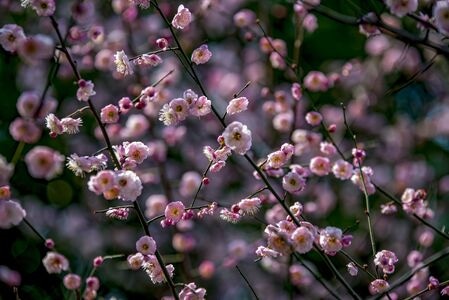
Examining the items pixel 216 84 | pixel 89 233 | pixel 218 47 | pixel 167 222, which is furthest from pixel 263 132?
pixel 167 222

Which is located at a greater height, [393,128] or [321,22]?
[321,22]


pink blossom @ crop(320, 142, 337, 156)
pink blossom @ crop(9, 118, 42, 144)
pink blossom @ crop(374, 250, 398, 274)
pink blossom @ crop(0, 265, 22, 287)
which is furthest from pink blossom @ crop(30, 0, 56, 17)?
pink blossom @ crop(320, 142, 337, 156)

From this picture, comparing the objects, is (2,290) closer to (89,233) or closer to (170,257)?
(170,257)

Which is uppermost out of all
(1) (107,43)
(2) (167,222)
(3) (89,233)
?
Answer: (2) (167,222)

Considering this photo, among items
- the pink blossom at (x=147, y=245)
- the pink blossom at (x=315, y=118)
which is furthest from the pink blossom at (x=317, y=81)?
the pink blossom at (x=147, y=245)

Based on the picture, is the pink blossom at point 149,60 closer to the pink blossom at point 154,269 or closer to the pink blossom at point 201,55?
the pink blossom at point 201,55

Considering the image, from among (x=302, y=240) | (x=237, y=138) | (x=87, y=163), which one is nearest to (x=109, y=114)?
(x=87, y=163)

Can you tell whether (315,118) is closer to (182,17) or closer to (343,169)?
(343,169)
